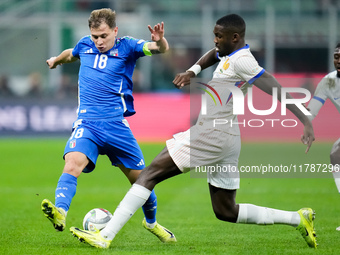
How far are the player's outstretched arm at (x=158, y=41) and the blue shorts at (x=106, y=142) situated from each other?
863 mm

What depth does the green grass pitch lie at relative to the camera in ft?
23.5

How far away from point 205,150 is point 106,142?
1234 millimetres

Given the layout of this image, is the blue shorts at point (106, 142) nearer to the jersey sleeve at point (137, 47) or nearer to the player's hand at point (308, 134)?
the jersey sleeve at point (137, 47)

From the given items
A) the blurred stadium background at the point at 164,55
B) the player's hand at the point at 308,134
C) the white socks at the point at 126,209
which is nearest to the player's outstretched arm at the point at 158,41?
the white socks at the point at 126,209

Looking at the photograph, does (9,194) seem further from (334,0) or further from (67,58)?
(334,0)

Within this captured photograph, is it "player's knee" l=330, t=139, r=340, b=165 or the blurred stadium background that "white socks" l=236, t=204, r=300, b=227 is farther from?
the blurred stadium background

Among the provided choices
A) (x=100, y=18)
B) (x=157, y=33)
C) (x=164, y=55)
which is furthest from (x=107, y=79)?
(x=164, y=55)

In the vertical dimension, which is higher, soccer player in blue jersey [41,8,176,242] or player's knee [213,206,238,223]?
soccer player in blue jersey [41,8,176,242]

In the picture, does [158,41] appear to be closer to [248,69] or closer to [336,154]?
[248,69]

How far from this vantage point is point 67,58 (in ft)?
25.9

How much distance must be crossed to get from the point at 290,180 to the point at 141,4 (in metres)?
13.5

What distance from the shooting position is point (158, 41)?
24.0 feet

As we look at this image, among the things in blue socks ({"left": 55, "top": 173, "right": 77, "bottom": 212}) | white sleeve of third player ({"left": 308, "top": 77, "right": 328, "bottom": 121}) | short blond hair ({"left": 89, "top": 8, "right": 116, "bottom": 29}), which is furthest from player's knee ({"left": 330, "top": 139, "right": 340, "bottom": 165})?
blue socks ({"left": 55, "top": 173, "right": 77, "bottom": 212})

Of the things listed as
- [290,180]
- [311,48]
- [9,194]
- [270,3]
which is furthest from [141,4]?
[9,194]
